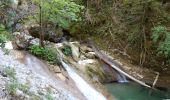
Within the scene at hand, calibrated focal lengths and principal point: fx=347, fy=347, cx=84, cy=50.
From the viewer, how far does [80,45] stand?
44.8 feet

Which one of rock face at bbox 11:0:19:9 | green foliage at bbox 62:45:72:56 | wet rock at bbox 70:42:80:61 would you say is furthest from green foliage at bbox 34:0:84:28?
rock face at bbox 11:0:19:9

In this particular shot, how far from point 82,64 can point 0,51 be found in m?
3.80

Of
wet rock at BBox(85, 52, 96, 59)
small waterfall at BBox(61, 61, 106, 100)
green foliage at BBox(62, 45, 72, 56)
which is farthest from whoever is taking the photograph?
wet rock at BBox(85, 52, 96, 59)

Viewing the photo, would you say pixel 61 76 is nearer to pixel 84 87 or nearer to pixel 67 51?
pixel 84 87

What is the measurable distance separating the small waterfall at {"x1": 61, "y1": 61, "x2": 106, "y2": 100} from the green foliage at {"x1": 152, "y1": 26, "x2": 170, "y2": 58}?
3438 millimetres

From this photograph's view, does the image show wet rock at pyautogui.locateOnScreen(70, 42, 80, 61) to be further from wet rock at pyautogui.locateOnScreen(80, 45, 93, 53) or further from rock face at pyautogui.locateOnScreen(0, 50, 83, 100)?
rock face at pyautogui.locateOnScreen(0, 50, 83, 100)

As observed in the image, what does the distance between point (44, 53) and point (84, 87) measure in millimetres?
1630

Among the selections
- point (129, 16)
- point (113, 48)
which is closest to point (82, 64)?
point (113, 48)

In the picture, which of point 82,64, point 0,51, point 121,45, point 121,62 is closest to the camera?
point 0,51

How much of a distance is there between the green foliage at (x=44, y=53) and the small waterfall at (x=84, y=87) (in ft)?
1.64

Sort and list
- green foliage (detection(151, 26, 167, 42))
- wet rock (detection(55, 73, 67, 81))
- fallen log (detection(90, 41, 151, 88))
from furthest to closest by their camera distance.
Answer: green foliage (detection(151, 26, 167, 42)), fallen log (detection(90, 41, 151, 88)), wet rock (detection(55, 73, 67, 81))

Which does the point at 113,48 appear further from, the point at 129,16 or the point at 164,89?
the point at 164,89

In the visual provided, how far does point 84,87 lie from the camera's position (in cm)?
1063

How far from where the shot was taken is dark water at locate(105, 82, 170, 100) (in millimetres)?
11683
